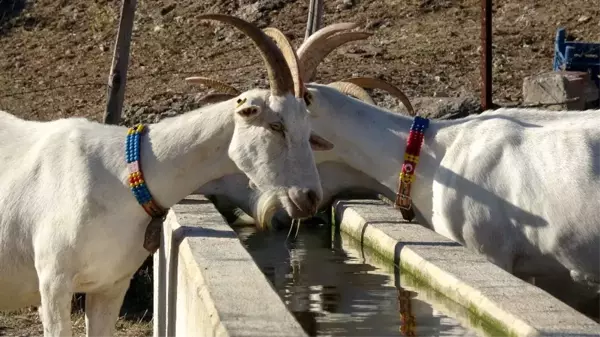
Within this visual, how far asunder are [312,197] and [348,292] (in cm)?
87

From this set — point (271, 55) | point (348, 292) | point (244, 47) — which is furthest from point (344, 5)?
point (271, 55)

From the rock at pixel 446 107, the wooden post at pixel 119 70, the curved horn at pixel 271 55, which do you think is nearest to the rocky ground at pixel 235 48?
the rock at pixel 446 107

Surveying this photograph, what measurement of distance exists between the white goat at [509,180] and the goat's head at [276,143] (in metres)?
1.21

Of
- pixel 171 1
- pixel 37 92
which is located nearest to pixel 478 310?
pixel 37 92

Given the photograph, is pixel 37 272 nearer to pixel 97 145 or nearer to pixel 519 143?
pixel 97 145

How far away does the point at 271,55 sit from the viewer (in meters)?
4.96

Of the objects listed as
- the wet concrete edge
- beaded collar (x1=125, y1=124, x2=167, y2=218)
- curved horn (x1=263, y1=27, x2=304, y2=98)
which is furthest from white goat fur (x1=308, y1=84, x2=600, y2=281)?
beaded collar (x1=125, y1=124, x2=167, y2=218)

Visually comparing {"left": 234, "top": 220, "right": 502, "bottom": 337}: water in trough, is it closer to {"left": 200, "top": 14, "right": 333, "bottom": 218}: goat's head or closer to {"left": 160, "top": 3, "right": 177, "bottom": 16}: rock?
{"left": 200, "top": 14, "right": 333, "bottom": 218}: goat's head

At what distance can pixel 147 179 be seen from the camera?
16.4 ft

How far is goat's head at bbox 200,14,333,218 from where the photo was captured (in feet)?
16.0

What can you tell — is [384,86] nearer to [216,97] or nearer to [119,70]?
[216,97]

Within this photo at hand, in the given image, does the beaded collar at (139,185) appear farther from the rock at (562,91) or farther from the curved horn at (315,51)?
the rock at (562,91)

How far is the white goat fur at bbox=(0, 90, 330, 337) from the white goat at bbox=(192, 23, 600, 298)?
121 cm

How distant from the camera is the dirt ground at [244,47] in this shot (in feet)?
37.4
